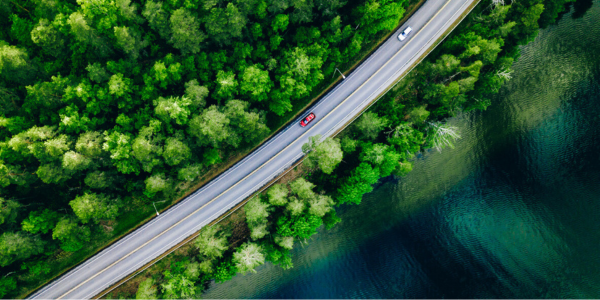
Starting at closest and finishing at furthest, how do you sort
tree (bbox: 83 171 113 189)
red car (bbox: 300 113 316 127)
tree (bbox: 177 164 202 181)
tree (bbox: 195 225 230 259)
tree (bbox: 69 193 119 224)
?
tree (bbox: 83 171 113 189)
tree (bbox: 69 193 119 224)
tree (bbox: 177 164 202 181)
tree (bbox: 195 225 230 259)
red car (bbox: 300 113 316 127)

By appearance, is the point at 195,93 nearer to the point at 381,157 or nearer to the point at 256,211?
the point at 256,211

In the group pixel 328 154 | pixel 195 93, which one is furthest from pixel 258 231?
pixel 195 93

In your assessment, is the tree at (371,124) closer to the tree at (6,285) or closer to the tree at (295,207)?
the tree at (295,207)

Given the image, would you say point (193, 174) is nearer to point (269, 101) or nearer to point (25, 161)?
point (269, 101)

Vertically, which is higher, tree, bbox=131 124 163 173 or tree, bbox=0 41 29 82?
tree, bbox=0 41 29 82

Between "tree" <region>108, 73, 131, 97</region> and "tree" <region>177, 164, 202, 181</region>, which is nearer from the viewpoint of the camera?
"tree" <region>108, 73, 131, 97</region>

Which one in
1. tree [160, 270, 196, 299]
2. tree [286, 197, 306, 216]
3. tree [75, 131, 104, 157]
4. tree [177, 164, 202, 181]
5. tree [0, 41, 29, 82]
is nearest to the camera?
tree [0, 41, 29, 82]

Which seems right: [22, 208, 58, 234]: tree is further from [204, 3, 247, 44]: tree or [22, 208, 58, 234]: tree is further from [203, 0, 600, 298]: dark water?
[204, 3, 247, 44]: tree

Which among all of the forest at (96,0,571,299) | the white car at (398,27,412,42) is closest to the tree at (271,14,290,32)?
the forest at (96,0,571,299)
